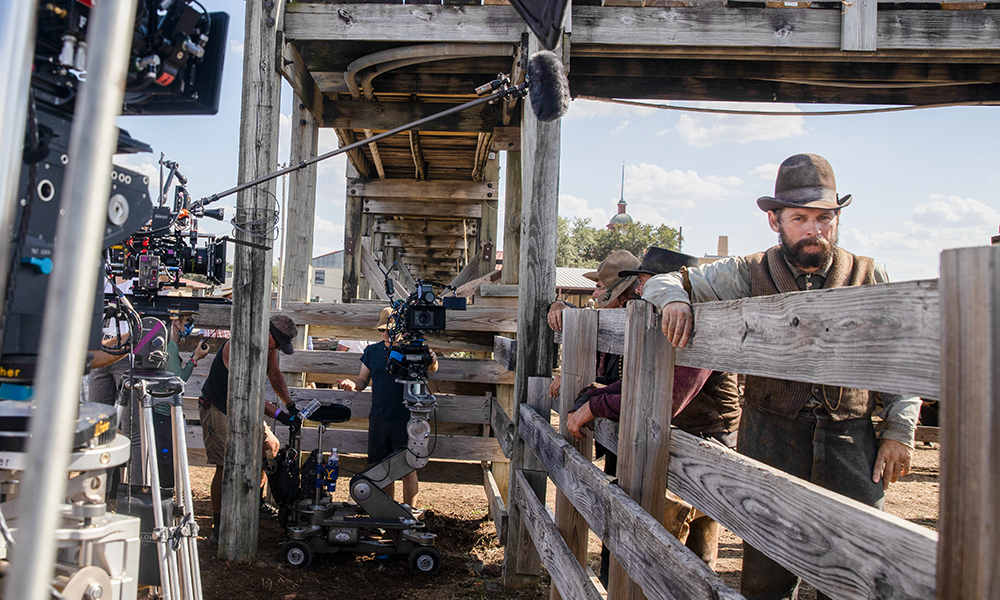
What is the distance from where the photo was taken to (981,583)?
0.90 metres

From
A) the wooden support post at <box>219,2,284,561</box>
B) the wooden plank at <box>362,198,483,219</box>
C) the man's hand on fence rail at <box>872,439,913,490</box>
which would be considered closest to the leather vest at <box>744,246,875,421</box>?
the man's hand on fence rail at <box>872,439,913,490</box>

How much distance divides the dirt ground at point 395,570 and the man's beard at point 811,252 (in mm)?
2655

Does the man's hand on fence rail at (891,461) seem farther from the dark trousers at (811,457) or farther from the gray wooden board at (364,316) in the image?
the gray wooden board at (364,316)

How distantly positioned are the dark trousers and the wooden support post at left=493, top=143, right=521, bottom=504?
145 inches

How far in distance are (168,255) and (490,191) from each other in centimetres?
618

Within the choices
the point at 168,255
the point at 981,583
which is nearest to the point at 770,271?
the point at 981,583

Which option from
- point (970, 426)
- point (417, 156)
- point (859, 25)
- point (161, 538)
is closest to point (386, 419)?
point (161, 538)

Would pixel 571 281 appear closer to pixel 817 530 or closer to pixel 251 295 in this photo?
pixel 251 295

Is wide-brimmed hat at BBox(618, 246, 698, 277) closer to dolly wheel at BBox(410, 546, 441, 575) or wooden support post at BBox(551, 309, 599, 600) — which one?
wooden support post at BBox(551, 309, 599, 600)

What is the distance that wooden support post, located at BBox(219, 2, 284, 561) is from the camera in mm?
4477

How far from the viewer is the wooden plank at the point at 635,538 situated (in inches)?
64.2

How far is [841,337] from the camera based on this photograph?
1.24 metres

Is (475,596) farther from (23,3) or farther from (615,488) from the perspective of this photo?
(23,3)

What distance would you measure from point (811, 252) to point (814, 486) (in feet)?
4.79
